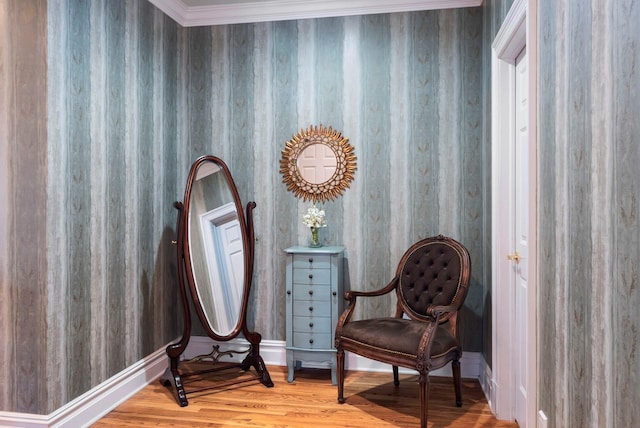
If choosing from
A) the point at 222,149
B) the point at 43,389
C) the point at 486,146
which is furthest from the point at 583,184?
the point at 222,149

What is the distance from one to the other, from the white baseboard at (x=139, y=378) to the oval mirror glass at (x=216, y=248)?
348mm

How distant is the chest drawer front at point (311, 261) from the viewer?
10.9 feet

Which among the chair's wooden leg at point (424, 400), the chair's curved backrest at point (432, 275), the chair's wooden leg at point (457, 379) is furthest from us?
the chair's curved backrest at point (432, 275)

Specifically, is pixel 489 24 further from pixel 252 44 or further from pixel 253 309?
pixel 253 309

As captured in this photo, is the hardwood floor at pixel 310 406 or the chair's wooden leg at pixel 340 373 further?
the chair's wooden leg at pixel 340 373

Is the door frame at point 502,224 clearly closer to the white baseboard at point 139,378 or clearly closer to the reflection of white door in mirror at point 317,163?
the white baseboard at point 139,378

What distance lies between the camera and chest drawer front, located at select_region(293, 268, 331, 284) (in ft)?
10.9

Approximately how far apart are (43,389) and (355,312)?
6.90 feet

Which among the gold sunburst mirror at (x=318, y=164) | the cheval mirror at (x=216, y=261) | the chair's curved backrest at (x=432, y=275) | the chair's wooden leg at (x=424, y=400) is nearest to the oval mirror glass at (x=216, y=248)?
the cheval mirror at (x=216, y=261)

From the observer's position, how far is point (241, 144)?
3.81m

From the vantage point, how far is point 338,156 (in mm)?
3641

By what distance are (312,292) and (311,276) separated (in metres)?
0.11

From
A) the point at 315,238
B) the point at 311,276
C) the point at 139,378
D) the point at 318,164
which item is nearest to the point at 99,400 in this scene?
the point at 139,378

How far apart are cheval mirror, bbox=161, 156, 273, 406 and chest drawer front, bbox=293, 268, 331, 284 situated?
1.23 ft
